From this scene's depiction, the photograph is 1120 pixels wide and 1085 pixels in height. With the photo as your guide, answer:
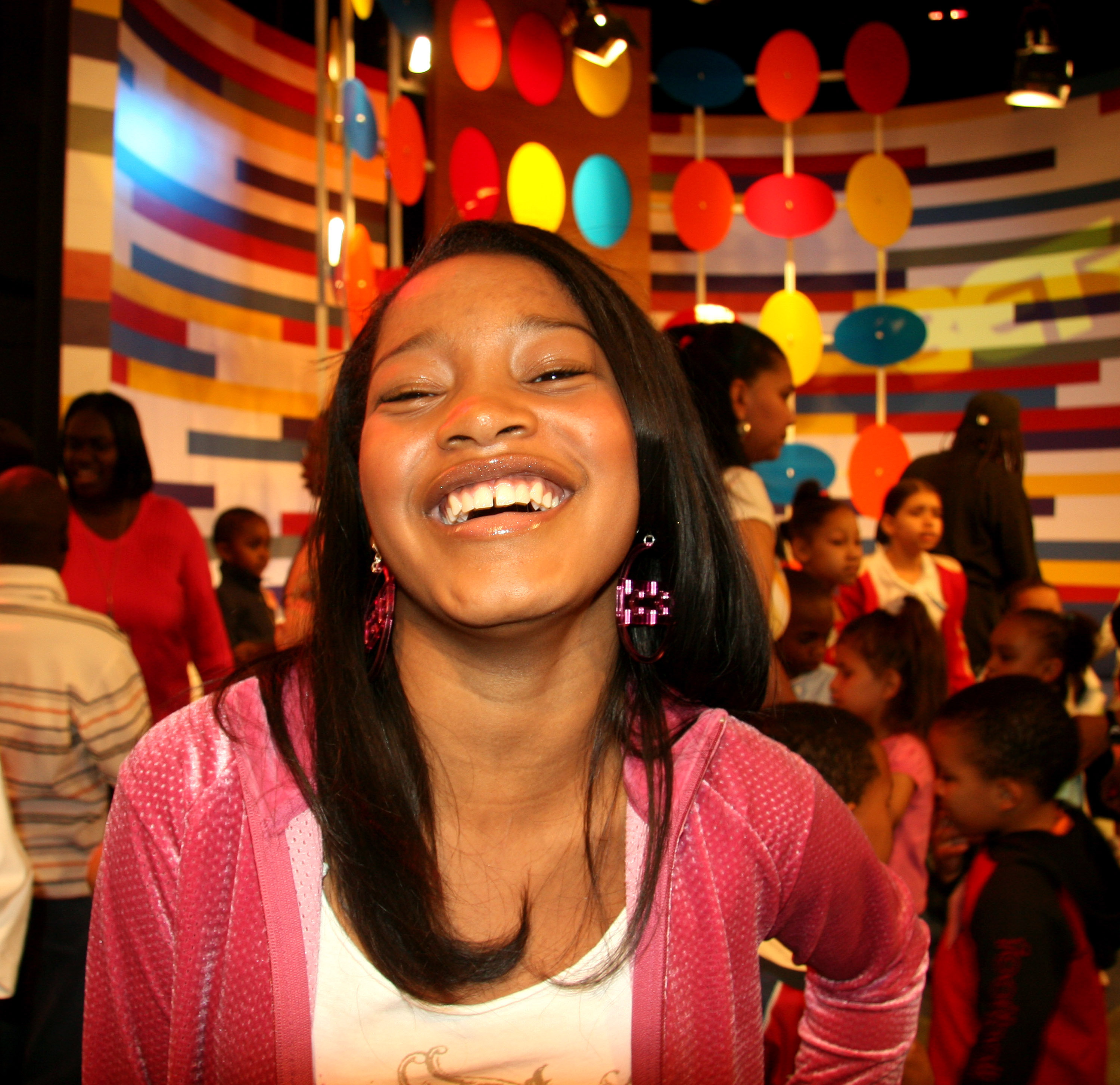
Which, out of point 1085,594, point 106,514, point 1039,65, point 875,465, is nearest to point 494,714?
point 106,514

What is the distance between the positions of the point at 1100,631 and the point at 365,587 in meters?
4.05

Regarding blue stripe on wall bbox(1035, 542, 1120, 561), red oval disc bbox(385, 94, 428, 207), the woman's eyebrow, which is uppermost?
red oval disc bbox(385, 94, 428, 207)

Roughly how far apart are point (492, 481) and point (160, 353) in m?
3.26

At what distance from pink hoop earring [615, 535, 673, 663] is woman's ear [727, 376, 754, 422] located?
1.03m

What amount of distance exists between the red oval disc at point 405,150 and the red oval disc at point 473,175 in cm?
15

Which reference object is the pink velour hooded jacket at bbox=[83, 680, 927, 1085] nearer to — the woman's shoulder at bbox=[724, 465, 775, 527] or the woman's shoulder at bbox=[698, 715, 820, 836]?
the woman's shoulder at bbox=[698, 715, 820, 836]

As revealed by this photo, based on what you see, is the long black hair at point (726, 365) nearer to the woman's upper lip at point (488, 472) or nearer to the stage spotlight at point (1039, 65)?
the woman's upper lip at point (488, 472)

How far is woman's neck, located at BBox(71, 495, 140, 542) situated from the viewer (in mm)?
2588

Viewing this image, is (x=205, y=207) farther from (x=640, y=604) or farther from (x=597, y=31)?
(x=640, y=604)

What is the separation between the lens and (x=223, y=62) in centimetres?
413

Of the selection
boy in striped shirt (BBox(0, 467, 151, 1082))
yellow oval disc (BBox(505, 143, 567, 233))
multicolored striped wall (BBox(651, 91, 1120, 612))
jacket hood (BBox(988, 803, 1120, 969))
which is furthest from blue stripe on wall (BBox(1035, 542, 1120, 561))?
boy in striped shirt (BBox(0, 467, 151, 1082))

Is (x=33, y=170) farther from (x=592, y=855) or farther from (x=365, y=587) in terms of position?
(x=592, y=855)

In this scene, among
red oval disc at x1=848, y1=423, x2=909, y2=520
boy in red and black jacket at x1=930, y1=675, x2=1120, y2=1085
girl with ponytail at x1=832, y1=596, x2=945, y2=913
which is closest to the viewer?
boy in red and black jacket at x1=930, y1=675, x2=1120, y2=1085

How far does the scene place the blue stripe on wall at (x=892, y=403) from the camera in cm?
619
